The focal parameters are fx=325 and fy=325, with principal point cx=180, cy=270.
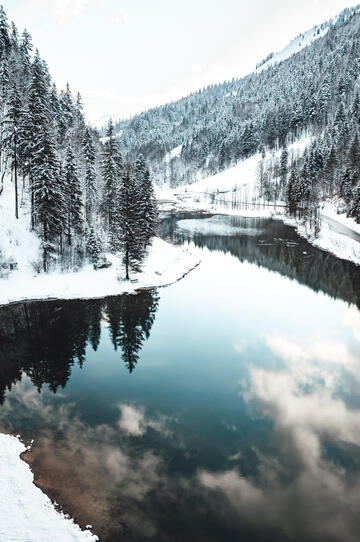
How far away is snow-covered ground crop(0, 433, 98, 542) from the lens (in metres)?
11.6

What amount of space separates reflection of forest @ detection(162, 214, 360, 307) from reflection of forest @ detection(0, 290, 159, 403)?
23.6 meters

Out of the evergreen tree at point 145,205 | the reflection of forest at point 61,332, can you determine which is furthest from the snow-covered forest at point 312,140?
the reflection of forest at point 61,332

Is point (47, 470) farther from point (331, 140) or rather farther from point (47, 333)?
point (331, 140)

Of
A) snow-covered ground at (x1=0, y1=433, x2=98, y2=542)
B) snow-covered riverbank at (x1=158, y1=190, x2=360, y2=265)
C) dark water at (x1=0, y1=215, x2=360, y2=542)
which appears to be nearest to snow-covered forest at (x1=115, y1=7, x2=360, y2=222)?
snow-covered riverbank at (x1=158, y1=190, x2=360, y2=265)

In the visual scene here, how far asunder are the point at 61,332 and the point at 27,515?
19.0 m

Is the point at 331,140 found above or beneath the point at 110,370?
above

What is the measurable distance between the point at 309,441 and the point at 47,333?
Result: 23.2 metres

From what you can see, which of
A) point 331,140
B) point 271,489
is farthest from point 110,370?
point 331,140

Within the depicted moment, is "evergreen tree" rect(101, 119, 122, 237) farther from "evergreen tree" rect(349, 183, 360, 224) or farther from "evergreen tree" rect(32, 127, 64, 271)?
"evergreen tree" rect(349, 183, 360, 224)

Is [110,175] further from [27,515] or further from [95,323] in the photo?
[27,515]

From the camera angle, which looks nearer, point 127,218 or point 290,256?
point 127,218

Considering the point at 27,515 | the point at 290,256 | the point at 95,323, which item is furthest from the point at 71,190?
the point at 27,515

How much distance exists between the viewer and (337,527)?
12.9 meters

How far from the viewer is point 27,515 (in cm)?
1239
